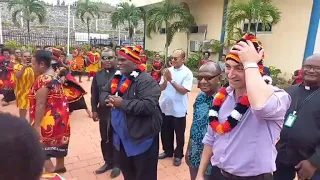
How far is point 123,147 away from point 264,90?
71.9 inches

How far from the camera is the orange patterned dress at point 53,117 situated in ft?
10.1

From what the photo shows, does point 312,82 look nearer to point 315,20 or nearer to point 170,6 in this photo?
point 315,20

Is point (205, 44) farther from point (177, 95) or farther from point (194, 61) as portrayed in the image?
point (177, 95)

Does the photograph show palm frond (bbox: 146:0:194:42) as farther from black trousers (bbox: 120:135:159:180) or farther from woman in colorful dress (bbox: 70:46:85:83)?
black trousers (bbox: 120:135:159:180)

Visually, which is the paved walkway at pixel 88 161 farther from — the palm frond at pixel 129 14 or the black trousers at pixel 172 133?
the palm frond at pixel 129 14

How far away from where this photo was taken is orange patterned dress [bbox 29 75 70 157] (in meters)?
3.08

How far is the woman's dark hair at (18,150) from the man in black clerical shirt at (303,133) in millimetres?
2286

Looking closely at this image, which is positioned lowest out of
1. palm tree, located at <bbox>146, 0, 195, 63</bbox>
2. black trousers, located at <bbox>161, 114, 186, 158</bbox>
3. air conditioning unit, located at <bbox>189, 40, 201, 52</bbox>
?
black trousers, located at <bbox>161, 114, 186, 158</bbox>

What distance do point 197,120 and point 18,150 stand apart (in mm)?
1741

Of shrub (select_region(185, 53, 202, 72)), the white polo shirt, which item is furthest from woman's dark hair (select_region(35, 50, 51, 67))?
shrub (select_region(185, 53, 202, 72))

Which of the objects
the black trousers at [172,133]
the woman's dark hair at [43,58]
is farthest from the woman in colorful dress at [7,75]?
the black trousers at [172,133]

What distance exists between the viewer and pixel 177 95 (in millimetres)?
4086

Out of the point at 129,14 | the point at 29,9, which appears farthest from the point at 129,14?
the point at 29,9

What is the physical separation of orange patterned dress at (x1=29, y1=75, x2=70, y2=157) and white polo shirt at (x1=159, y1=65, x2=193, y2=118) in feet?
5.08
